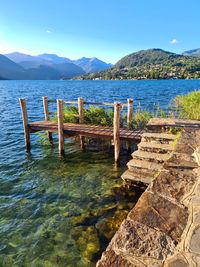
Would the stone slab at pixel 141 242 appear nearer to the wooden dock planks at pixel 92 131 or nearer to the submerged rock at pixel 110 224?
the submerged rock at pixel 110 224

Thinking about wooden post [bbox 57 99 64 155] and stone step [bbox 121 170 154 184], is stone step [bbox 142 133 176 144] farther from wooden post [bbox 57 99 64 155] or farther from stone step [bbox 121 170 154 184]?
wooden post [bbox 57 99 64 155]

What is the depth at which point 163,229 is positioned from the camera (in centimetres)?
365

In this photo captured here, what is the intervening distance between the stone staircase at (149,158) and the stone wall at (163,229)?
2949mm

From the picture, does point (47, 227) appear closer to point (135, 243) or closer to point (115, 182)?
point (115, 182)

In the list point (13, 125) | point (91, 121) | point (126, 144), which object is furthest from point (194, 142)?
point (13, 125)

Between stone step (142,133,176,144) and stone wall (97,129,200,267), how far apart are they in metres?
4.15

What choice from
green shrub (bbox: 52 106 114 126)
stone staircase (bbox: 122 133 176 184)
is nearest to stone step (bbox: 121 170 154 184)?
stone staircase (bbox: 122 133 176 184)

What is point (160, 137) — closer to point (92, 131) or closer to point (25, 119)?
point (92, 131)

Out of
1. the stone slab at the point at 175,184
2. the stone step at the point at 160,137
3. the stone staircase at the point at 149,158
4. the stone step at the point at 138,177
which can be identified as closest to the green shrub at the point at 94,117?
the stone step at the point at 160,137

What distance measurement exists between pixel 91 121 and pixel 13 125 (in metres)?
11.1

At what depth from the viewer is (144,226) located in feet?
12.4

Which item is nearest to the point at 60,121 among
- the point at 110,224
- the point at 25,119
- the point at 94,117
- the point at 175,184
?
the point at 25,119

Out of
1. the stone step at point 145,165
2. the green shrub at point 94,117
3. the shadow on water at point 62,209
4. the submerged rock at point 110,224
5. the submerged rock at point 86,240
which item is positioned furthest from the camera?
the green shrub at point 94,117

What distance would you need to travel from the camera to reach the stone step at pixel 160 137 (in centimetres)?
941
